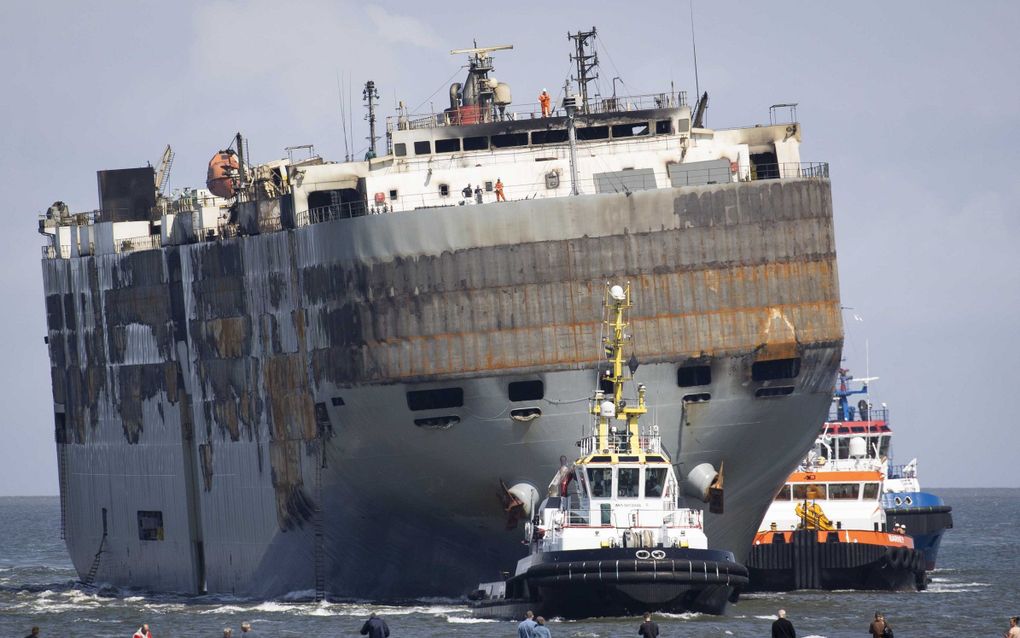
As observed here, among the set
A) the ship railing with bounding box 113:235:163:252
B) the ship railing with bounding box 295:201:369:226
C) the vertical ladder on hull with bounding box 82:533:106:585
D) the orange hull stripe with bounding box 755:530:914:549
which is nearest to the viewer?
the ship railing with bounding box 295:201:369:226

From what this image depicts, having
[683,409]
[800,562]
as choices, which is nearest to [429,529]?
[683,409]

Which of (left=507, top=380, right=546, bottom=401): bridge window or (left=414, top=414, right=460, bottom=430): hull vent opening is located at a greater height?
(left=507, top=380, right=546, bottom=401): bridge window

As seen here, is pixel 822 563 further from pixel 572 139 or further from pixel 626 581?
pixel 626 581

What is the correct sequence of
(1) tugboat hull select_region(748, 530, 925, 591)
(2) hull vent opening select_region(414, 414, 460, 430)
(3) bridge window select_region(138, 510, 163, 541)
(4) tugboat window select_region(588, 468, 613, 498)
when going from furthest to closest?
1. (3) bridge window select_region(138, 510, 163, 541)
2. (1) tugboat hull select_region(748, 530, 925, 591)
3. (2) hull vent opening select_region(414, 414, 460, 430)
4. (4) tugboat window select_region(588, 468, 613, 498)

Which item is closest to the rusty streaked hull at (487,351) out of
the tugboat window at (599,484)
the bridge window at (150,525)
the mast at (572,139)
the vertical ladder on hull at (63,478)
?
the mast at (572,139)

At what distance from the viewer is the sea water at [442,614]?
5503 centimetres

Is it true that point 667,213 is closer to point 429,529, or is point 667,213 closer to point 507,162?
point 507,162

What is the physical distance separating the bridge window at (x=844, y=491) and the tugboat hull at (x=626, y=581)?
82.2 feet

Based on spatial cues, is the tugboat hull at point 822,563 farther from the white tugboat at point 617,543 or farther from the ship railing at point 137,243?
the ship railing at point 137,243

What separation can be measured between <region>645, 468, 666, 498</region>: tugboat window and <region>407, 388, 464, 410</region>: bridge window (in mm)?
8105

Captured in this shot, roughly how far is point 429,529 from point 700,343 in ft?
32.4

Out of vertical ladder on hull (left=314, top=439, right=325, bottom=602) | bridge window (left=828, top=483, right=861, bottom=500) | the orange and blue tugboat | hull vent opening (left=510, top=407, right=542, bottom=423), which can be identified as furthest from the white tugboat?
bridge window (left=828, top=483, right=861, bottom=500)

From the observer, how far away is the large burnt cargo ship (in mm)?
60562

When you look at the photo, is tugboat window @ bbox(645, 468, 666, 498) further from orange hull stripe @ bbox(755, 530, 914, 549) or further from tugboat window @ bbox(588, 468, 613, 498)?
orange hull stripe @ bbox(755, 530, 914, 549)
